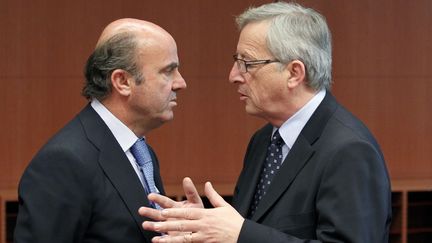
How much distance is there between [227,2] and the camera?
6566 mm

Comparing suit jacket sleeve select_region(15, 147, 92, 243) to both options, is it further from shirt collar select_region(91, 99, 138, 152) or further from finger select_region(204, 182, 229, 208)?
finger select_region(204, 182, 229, 208)

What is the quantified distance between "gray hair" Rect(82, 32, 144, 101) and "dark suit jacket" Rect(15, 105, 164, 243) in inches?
4.3

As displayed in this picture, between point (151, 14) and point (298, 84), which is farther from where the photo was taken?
point (151, 14)

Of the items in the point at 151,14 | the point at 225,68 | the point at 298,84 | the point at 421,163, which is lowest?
the point at 421,163

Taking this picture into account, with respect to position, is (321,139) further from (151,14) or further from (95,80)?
(151,14)

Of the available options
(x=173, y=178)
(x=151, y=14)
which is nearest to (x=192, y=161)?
(x=173, y=178)

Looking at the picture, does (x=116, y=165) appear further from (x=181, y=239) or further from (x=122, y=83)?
(x=181, y=239)

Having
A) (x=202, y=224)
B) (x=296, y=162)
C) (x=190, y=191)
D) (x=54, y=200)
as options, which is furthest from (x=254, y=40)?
(x=54, y=200)

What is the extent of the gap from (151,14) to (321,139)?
4.06 metres

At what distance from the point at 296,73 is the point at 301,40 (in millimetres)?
102

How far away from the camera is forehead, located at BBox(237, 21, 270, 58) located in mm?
2627

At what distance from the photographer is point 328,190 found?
2428 millimetres

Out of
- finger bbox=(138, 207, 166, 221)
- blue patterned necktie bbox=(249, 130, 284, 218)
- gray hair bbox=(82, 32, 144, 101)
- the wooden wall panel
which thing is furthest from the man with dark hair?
the wooden wall panel

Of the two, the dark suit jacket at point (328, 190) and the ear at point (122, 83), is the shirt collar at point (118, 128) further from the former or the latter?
the dark suit jacket at point (328, 190)
